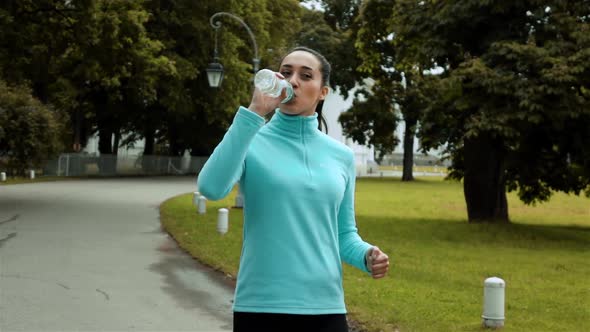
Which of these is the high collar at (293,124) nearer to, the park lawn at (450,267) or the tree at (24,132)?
the park lawn at (450,267)

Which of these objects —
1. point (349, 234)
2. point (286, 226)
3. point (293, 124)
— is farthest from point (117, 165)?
point (286, 226)

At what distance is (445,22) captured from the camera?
1903 cm

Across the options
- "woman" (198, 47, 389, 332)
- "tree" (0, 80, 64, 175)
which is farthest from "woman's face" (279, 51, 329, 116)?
"tree" (0, 80, 64, 175)

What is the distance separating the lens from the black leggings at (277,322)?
306 cm

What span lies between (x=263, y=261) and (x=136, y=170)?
174 feet

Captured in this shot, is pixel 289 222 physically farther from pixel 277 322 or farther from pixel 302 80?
pixel 302 80

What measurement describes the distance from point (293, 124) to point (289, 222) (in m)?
0.38

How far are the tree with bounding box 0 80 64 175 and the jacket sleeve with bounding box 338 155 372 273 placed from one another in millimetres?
23955

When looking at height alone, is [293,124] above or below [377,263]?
above

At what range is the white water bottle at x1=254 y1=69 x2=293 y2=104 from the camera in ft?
9.40

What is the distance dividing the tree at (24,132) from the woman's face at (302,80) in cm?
2409

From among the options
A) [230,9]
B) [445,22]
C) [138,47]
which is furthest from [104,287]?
[230,9]

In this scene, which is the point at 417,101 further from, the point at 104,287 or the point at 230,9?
the point at 104,287

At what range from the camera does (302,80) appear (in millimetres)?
3193
